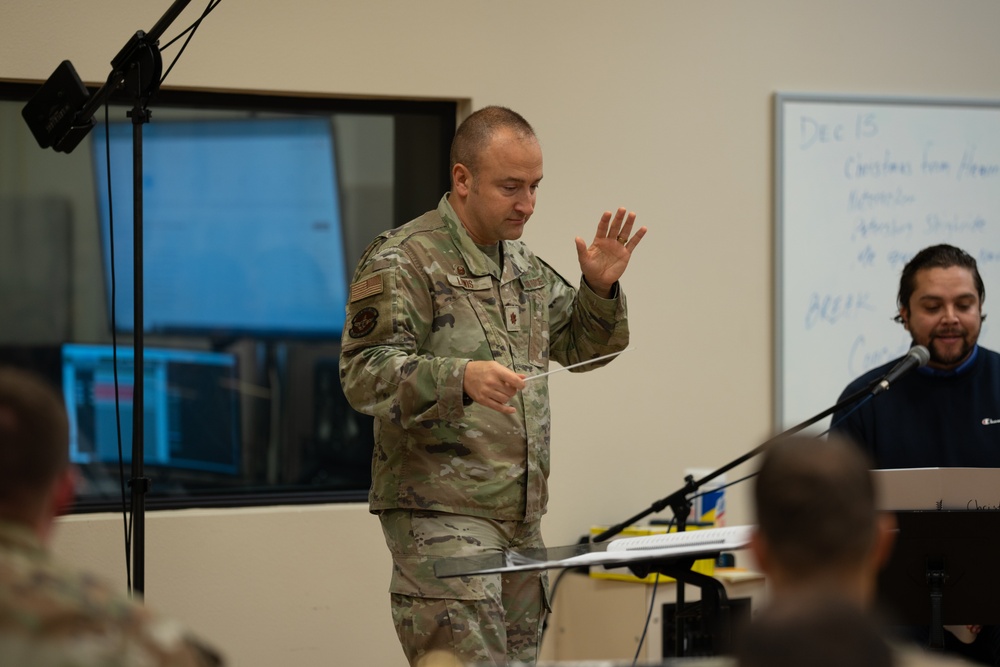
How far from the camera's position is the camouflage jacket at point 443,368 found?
2.55 m

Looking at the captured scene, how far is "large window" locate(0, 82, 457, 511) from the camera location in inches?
145

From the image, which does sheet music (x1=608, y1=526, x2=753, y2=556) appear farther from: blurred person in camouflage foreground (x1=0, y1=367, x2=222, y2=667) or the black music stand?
blurred person in camouflage foreground (x1=0, y1=367, x2=222, y2=667)

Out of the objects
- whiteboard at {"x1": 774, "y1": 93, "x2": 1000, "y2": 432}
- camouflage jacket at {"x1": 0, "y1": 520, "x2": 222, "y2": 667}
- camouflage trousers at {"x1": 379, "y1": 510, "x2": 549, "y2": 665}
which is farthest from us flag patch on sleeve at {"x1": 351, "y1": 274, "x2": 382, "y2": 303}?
whiteboard at {"x1": 774, "y1": 93, "x2": 1000, "y2": 432}

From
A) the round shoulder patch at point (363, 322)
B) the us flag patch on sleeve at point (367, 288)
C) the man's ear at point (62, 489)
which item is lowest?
the man's ear at point (62, 489)

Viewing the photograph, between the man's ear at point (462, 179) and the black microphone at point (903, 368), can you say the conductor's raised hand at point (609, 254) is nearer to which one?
the man's ear at point (462, 179)

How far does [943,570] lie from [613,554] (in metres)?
0.89

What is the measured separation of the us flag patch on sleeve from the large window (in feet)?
4.07

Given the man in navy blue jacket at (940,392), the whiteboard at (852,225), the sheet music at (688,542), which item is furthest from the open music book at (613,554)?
the whiteboard at (852,225)

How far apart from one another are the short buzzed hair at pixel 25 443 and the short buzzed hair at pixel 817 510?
78 centimetres

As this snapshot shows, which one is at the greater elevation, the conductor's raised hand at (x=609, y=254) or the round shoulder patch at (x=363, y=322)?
the conductor's raised hand at (x=609, y=254)

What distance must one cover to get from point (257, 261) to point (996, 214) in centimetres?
273

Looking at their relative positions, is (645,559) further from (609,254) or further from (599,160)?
(599,160)

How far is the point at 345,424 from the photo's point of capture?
3.99 metres

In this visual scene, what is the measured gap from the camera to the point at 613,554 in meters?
2.27
